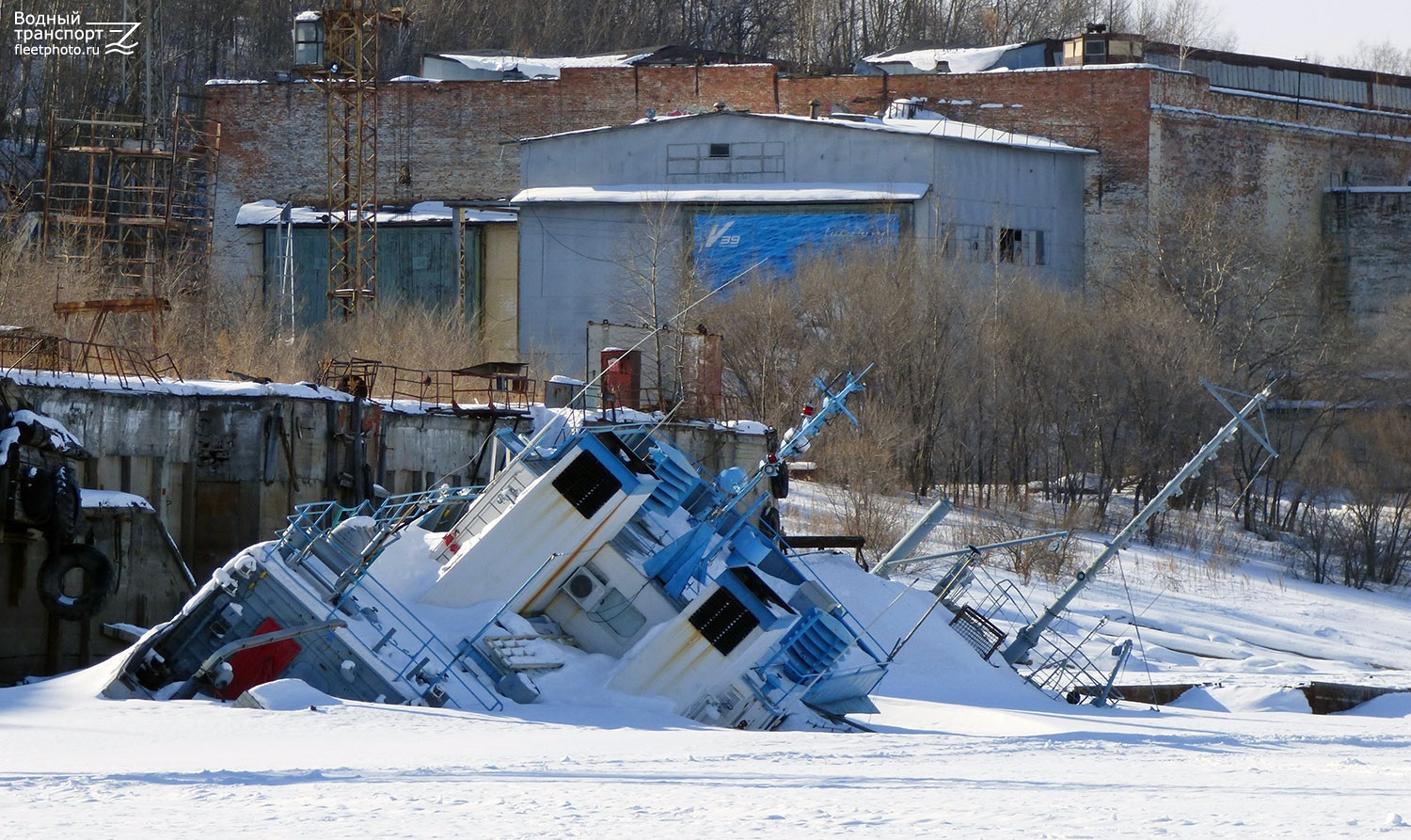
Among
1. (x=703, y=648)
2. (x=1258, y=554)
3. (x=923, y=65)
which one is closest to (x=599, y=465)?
(x=703, y=648)

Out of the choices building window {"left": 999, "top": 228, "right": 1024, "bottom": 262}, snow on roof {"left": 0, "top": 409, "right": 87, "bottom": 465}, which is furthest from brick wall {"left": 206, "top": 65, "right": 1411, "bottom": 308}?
snow on roof {"left": 0, "top": 409, "right": 87, "bottom": 465}

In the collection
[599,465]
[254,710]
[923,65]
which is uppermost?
[923,65]

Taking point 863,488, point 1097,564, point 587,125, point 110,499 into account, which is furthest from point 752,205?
point 110,499

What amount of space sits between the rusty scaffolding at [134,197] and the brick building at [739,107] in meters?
0.97

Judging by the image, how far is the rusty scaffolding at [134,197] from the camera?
1833 inches

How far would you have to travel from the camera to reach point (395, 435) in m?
28.0

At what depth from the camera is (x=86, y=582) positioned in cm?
2094

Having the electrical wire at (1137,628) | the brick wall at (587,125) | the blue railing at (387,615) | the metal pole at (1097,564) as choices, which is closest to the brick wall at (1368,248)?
the brick wall at (587,125)

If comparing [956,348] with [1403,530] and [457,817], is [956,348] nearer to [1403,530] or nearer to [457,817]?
[1403,530]

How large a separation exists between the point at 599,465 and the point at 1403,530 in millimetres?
28593

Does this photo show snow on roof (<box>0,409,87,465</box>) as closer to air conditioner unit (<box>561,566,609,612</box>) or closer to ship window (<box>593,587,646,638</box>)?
air conditioner unit (<box>561,566,609,612</box>)

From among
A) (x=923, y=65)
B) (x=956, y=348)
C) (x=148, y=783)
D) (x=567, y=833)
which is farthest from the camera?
(x=923, y=65)

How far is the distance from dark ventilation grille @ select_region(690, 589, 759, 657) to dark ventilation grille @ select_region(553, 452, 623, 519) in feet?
4.72

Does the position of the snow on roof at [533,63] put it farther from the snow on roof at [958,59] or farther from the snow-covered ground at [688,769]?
the snow-covered ground at [688,769]
